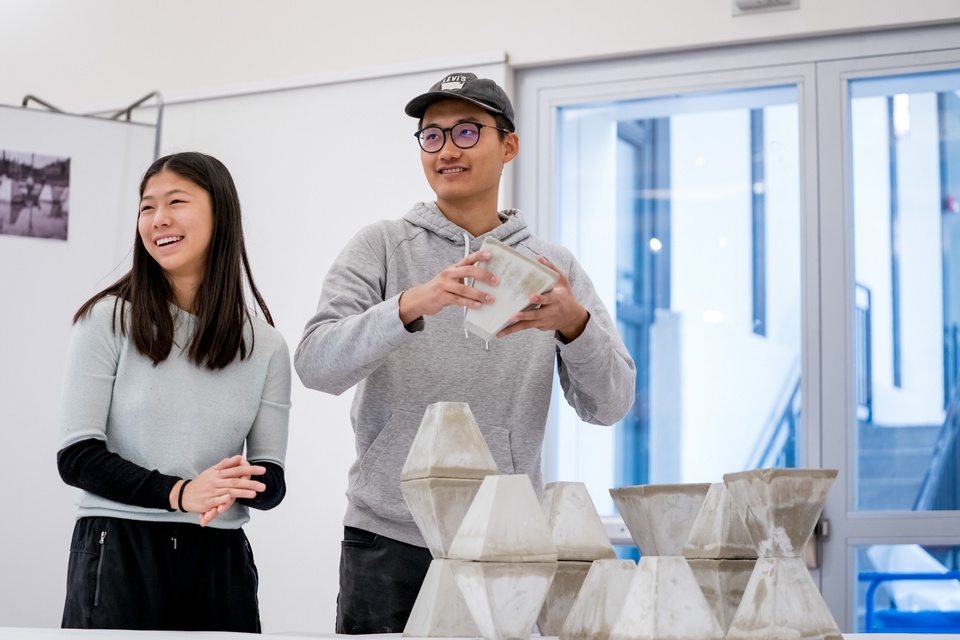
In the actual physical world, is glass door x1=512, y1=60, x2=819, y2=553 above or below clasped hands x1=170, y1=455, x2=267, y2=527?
above

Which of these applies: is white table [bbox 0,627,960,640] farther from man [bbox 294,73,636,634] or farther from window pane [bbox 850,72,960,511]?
window pane [bbox 850,72,960,511]

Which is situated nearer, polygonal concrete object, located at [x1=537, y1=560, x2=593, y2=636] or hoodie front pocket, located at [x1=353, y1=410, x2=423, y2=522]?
polygonal concrete object, located at [x1=537, y1=560, x2=593, y2=636]

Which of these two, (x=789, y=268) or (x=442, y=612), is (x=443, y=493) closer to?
(x=442, y=612)

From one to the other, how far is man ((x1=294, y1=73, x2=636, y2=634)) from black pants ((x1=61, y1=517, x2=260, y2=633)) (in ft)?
0.64

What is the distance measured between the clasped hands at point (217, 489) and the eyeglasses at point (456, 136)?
0.66 meters

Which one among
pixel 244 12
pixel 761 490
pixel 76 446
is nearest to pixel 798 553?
pixel 761 490

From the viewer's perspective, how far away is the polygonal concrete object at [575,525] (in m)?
1.23

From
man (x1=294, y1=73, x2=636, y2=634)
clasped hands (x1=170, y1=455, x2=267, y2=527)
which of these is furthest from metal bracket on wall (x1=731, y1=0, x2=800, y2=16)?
clasped hands (x1=170, y1=455, x2=267, y2=527)

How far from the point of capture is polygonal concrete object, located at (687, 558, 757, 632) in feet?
3.83

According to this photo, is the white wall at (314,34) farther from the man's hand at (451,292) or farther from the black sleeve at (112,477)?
the black sleeve at (112,477)

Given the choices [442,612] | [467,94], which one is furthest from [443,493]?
[467,94]

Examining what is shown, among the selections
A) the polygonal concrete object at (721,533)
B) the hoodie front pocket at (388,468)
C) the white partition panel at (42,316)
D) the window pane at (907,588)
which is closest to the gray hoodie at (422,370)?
the hoodie front pocket at (388,468)

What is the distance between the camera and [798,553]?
3.65 feet

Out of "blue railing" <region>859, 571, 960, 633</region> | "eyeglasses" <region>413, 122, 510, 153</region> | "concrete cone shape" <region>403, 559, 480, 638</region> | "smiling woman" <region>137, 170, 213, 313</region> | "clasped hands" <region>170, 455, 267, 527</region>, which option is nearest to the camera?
"concrete cone shape" <region>403, 559, 480, 638</region>
